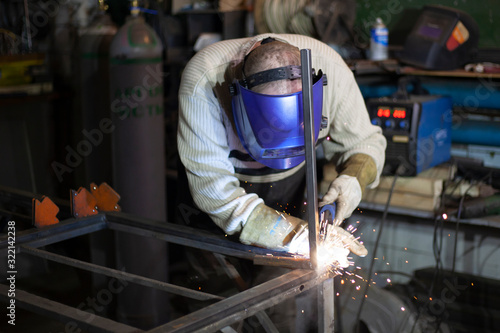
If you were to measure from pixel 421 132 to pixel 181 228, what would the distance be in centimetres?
141

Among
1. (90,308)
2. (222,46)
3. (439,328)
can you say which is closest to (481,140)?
(439,328)

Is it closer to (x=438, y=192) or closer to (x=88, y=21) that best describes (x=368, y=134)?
(x=438, y=192)

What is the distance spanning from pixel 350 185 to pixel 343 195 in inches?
1.9

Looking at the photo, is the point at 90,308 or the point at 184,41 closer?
the point at 90,308

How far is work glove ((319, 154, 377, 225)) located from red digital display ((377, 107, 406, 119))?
723 millimetres

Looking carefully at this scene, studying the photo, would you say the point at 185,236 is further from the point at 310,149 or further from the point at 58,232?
the point at 310,149

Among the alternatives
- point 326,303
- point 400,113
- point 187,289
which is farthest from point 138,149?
point 326,303

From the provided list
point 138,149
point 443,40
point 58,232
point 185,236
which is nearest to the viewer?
point 185,236

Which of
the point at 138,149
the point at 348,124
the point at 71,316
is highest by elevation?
the point at 348,124

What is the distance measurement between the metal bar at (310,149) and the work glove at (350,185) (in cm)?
27

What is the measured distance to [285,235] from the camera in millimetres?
1604

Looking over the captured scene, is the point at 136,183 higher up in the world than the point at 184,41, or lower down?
lower down

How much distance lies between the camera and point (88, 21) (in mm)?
3852

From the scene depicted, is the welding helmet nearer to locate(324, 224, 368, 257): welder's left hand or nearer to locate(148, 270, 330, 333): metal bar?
locate(324, 224, 368, 257): welder's left hand
